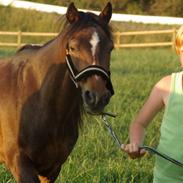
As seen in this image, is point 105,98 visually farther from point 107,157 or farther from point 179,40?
point 107,157

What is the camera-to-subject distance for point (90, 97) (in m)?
3.58

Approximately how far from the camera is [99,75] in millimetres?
3627

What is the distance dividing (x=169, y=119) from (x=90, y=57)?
0.87 metres

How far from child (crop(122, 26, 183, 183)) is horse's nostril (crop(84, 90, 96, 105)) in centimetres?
56

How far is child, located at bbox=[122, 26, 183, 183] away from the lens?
9.78ft

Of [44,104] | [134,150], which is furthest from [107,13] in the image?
[134,150]

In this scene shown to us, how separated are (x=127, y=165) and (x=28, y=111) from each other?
1.64m

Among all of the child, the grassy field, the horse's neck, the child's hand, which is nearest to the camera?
the child's hand

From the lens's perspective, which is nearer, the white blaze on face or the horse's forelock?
the white blaze on face

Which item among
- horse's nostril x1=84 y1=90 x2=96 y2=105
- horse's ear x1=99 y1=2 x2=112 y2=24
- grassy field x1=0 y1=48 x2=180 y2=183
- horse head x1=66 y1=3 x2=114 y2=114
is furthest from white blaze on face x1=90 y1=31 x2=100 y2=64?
grassy field x1=0 y1=48 x2=180 y2=183

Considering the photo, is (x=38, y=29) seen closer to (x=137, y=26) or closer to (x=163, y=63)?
(x=137, y=26)

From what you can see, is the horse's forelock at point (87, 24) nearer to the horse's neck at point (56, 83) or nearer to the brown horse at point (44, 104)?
the brown horse at point (44, 104)

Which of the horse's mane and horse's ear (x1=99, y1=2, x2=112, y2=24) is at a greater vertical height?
horse's ear (x1=99, y1=2, x2=112, y2=24)

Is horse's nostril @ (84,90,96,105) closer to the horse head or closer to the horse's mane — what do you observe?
the horse head
